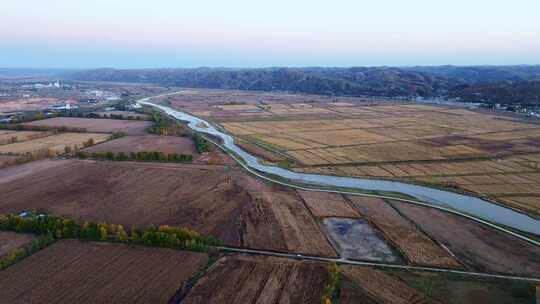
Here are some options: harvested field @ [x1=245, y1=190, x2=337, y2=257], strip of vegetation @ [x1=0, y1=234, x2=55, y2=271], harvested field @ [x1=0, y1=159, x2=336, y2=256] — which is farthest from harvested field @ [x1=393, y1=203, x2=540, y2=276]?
strip of vegetation @ [x1=0, y1=234, x2=55, y2=271]

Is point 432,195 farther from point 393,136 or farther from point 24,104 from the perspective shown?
point 24,104

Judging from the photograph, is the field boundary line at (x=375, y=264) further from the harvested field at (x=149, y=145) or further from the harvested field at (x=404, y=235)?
the harvested field at (x=149, y=145)

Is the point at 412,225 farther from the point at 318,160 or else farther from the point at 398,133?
the point at 398,133

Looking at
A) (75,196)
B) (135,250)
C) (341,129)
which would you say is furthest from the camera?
(341,129)

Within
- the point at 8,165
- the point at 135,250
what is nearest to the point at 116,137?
the point at 8,165

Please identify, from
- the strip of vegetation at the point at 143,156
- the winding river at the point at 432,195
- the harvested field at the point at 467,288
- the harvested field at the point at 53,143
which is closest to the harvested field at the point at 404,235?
the harvested field at the point at 467,288

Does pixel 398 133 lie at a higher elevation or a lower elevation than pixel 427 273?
higher

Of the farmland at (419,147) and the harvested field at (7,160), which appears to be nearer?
the farmland at (419,147)
